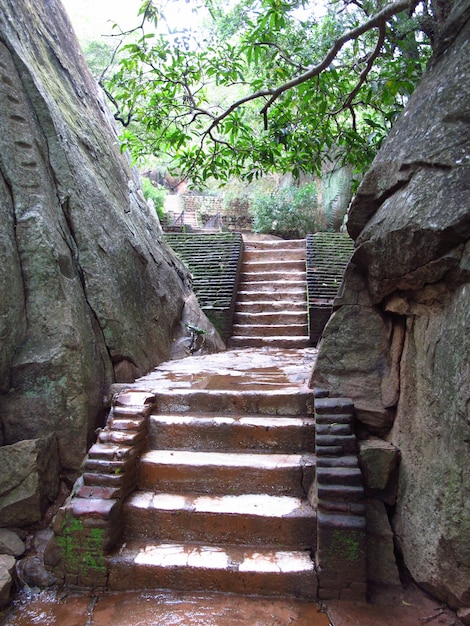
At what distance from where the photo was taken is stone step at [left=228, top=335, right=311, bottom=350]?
7172 millimetres

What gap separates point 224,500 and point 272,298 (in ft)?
18.0

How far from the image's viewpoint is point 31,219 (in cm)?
357

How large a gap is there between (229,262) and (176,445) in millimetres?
5732

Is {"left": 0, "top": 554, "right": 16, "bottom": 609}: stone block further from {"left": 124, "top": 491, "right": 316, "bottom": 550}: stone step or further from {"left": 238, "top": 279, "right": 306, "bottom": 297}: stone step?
{"left": 238, "top": 279, "right": 306, "bottom": 297}: stone step

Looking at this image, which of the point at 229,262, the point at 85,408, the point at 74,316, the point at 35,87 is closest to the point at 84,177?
the point at 35,87

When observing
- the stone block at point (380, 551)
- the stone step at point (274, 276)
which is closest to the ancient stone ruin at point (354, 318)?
the stone block at point (380, 551)

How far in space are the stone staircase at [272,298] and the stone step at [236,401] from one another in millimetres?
3589

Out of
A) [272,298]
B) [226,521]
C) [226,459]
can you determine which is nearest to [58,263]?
[226,459]

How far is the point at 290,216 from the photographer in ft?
42.2

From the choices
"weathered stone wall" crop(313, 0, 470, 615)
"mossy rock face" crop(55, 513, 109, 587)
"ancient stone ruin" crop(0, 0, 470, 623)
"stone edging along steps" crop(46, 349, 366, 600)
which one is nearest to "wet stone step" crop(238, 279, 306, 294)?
"ancient stone ruin" crop(0, 0, 470, 623)

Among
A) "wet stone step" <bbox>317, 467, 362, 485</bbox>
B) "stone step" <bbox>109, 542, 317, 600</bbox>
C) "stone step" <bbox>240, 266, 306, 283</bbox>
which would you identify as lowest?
"stone step" <bbox>109, 542, 317, 600</bbox>

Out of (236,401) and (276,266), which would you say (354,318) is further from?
(276,266)

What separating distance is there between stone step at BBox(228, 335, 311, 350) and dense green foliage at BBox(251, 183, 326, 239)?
6.31 meters

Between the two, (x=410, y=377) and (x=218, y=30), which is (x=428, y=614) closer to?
→ (x=410, y=377)
